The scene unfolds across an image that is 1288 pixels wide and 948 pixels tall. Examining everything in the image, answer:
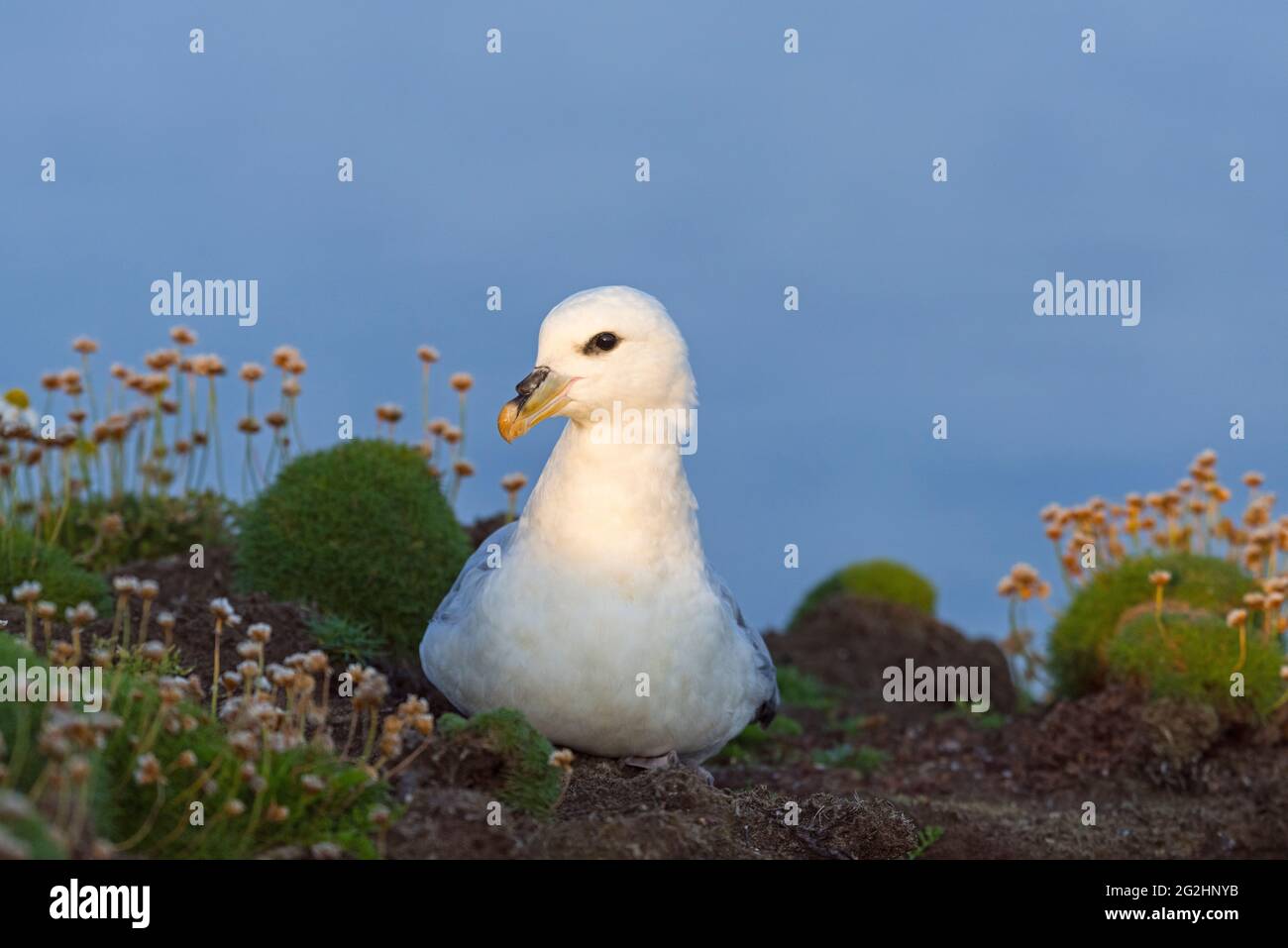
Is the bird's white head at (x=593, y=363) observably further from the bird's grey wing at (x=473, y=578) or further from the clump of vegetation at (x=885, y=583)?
the clump of vegetation at (x=885, y=583)

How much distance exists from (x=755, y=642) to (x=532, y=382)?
1765mm

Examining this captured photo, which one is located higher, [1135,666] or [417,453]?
[417,453]

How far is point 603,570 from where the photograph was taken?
645 centimetres

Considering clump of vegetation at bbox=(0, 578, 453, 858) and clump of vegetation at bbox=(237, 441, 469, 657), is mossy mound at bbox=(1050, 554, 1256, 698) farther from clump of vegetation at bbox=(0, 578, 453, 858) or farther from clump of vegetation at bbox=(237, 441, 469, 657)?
clump of vegetation at bbox=(0, 578, 453, 858)

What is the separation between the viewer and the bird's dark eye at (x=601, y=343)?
645 cm

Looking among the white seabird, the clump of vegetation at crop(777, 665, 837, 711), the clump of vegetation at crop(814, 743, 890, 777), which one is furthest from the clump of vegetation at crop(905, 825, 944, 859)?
the clump of vegetation at crop(777, 665, 837, 711)

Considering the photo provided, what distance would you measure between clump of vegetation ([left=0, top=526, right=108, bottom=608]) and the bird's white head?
3607 millimetres

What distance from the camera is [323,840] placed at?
14.7 feet

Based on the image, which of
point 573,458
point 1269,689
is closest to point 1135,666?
point 1269,689

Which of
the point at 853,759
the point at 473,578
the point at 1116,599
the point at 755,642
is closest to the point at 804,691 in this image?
the point at 853,759

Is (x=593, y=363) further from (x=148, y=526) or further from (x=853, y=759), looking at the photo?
(x=148, y=526)
